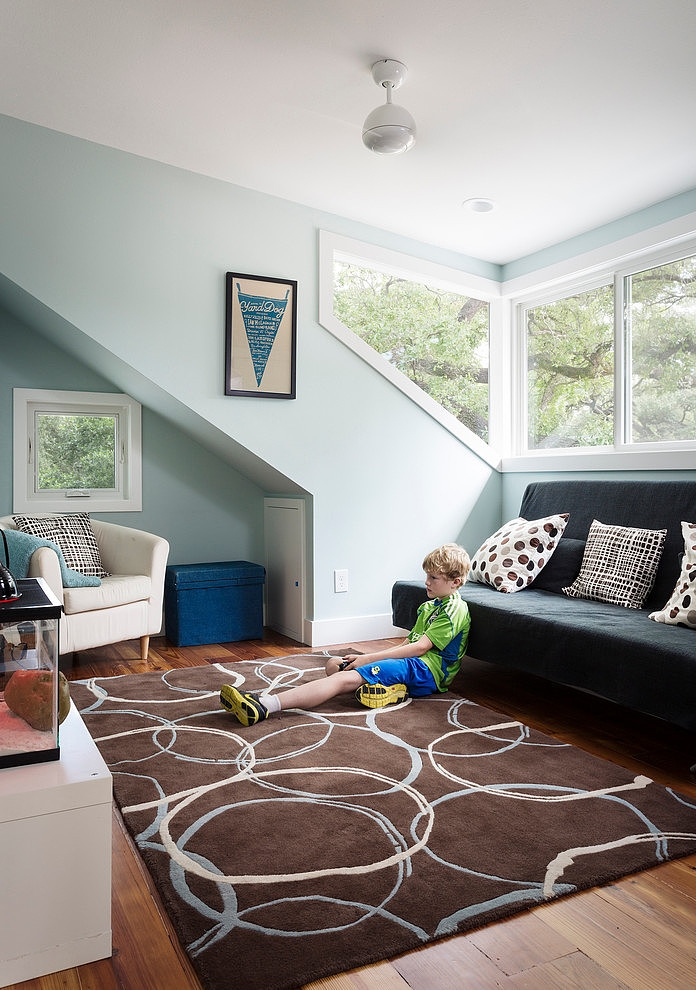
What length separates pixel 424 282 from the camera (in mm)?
4430

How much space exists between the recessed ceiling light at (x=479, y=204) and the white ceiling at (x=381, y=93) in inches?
1.7

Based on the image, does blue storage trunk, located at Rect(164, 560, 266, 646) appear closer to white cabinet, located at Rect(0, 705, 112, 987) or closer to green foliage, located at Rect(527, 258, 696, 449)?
green foliage, located at Rect(527, 258, 696, 449)

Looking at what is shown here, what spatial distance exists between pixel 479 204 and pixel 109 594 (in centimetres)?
272

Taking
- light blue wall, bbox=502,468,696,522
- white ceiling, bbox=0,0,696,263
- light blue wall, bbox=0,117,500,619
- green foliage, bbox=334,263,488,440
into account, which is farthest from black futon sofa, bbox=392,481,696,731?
white ceiling, bbox=0,0,696,263

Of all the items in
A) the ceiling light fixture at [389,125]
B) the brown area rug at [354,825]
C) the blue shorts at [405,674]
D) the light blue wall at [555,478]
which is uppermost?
the ceiling light fixture at [389,125]

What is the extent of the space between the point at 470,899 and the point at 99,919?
76 centimetres

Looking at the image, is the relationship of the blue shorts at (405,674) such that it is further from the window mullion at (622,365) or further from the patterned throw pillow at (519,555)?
the window mullion at (622,365)

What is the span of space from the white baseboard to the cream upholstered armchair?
0.83 metres

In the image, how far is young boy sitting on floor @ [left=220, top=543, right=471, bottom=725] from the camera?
271 cm

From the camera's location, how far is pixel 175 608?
3980mm

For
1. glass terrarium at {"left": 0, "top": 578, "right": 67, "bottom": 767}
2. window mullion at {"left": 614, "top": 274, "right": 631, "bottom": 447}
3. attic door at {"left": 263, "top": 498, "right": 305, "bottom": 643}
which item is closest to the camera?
glass terrarium at {"left": 0, "top": 578, "right": 67, "bottom": 767}

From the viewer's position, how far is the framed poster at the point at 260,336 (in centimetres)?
373

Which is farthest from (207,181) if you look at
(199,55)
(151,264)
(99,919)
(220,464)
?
(99,919)

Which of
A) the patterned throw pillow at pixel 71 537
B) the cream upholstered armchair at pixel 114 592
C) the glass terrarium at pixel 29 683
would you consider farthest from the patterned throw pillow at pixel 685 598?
the patterned throw pillow at pixel 71 537
